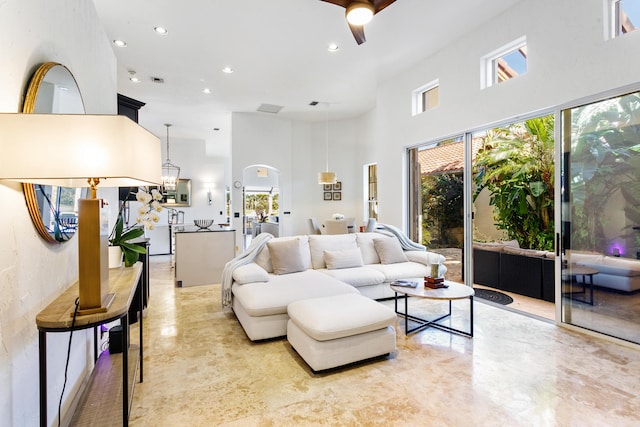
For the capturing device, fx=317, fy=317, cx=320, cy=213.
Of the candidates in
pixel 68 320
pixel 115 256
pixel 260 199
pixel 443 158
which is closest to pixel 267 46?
pixel 443 158

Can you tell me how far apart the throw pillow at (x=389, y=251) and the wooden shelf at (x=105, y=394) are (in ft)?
10.1

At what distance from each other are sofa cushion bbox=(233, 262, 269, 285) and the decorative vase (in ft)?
3.91

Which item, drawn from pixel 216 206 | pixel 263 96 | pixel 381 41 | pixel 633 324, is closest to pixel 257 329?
pixel 633 324

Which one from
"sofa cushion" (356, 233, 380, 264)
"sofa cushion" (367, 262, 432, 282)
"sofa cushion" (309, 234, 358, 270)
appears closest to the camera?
"sofa cushion" (367, 262, 432, 282)

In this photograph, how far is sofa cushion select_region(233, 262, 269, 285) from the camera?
335cm

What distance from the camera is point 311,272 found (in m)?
3.85

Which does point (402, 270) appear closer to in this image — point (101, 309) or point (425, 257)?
point (425, 257)

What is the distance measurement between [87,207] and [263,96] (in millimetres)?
5524

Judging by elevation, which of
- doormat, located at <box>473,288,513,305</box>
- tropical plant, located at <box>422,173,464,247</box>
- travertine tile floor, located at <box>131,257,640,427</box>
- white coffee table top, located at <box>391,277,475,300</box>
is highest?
tropical plant, located at <box>422,173,464,247</box>

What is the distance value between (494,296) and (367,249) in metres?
1.84

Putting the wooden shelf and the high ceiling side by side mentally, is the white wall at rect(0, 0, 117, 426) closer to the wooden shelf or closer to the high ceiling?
the wooden shelf

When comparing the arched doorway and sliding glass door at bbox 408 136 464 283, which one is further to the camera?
the arched doorway

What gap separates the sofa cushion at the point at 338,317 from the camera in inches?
92.6

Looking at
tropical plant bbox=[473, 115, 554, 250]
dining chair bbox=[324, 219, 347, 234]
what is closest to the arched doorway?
dining chair bbox=[324, 219, 347, 234]
